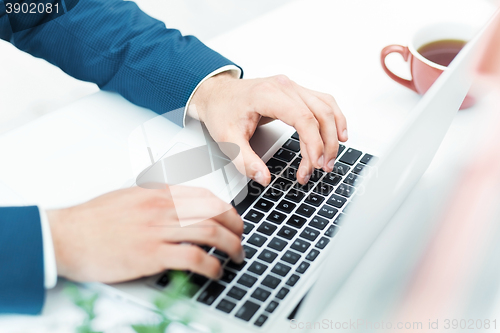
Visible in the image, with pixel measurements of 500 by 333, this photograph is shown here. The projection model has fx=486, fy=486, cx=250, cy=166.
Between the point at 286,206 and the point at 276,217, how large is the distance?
2 cm

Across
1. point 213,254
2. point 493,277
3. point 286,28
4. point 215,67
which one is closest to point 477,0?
point 286,28

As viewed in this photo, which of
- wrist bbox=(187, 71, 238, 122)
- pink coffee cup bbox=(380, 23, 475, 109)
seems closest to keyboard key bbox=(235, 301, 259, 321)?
wrist bbox=(187, 71, 238, 122)

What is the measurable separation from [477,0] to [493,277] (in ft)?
2.38

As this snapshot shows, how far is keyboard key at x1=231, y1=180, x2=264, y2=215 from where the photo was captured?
57 centimetres

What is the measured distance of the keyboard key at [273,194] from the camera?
586mm

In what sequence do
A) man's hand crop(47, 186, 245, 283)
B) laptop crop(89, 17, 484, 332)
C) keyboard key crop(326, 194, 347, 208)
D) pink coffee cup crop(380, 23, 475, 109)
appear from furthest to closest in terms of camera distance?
pink coffee cup crop(380, 23, 475, 109), keyboard key crop(326, 194, 347, 208), man's hand crop(47, 186, 245, 283), laptop crop(89, 17, 484, 332)

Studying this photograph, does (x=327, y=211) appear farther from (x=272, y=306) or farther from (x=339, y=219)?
(x=272, y=306)

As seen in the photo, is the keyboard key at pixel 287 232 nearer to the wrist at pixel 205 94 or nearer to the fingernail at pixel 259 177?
the fingernail at pixel 259 177

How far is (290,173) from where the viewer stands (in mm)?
628

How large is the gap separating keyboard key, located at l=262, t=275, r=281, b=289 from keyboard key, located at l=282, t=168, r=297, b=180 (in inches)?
6.6

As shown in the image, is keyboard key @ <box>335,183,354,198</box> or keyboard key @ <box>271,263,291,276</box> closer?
keyboard key @ <box>271,263,291,276</box>

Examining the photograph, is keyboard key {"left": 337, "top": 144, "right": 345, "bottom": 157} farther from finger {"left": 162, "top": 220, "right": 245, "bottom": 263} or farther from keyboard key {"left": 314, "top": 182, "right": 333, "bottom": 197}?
finger {"left": 162, "top": 220, "right": 245, "bottom": 263}

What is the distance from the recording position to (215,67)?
0.77m

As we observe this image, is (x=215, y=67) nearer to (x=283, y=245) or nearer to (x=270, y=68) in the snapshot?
(x=270, y=68)
